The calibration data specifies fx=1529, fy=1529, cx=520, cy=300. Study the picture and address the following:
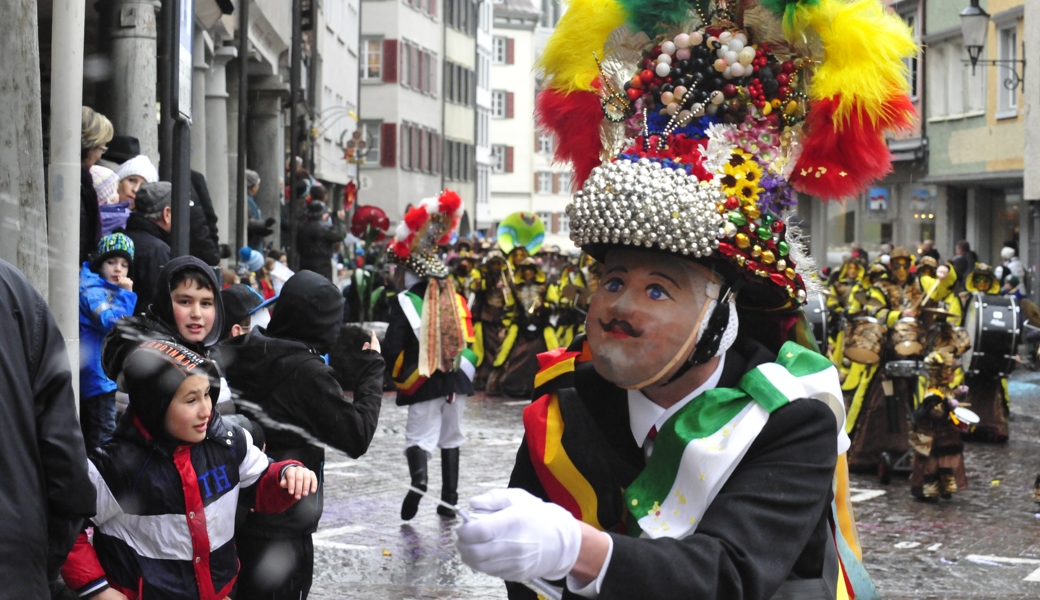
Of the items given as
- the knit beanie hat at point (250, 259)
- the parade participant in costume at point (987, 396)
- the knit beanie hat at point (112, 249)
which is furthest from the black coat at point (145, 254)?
the parade participant in costume at point (987, 396)

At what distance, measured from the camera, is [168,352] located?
4.35 meters

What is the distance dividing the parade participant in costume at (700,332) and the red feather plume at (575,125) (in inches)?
0.6

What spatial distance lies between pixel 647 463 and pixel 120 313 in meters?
4.80

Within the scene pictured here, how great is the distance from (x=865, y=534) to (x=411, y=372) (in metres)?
3.08

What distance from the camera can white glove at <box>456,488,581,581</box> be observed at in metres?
2.29

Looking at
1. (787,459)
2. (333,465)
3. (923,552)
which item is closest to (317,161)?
(333,465)

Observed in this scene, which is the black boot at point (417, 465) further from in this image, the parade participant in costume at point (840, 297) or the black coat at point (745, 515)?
the parade participant in costume at point (840, 297)

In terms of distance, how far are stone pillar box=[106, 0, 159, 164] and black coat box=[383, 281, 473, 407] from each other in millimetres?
2244

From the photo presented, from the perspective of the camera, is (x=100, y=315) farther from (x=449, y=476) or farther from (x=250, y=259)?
(x=250, y=259)

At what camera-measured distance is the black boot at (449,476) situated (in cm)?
974

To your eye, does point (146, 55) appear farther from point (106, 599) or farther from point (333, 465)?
point (106, 599)

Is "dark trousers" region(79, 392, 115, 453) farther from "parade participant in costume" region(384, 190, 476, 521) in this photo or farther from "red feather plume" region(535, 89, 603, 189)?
"red feather plume" region(535, 89, 603, 189)

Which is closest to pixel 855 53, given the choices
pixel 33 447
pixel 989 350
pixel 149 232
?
pixel 33 447

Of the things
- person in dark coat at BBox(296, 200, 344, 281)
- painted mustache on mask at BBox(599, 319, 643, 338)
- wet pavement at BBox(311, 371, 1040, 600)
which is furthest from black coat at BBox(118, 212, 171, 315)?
person in dark coat at BBox(296, 200, 344, 281)
